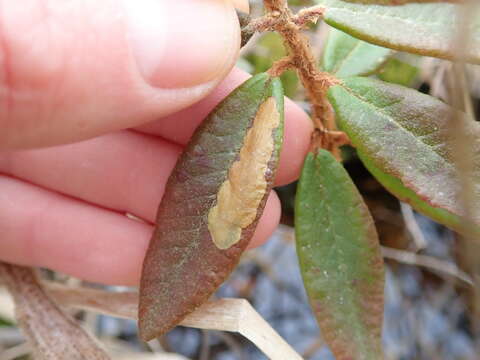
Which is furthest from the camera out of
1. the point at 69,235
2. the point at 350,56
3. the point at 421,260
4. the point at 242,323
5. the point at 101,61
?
the point at 421,260

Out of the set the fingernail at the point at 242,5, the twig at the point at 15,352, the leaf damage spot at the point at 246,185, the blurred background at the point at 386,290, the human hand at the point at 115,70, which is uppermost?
the fingernail at the point at 242,5

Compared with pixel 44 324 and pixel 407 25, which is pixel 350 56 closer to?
pixel 407 25

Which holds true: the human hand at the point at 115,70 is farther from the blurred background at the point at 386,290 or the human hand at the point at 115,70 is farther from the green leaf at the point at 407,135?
the blurred background at the point at 386,290

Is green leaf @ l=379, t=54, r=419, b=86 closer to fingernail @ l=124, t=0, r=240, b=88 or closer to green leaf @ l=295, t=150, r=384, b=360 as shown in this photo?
green leaf @ l=295, t=150, r=384, b=360

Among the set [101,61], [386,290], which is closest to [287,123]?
[101,61]

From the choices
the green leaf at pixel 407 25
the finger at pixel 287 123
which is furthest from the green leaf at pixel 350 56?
the green leaf at pixel 407 25

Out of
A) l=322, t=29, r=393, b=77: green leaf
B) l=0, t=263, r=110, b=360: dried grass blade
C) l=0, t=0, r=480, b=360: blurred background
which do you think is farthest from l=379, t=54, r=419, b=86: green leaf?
l=0, t=263, r=110, b=360: dried grass blade
